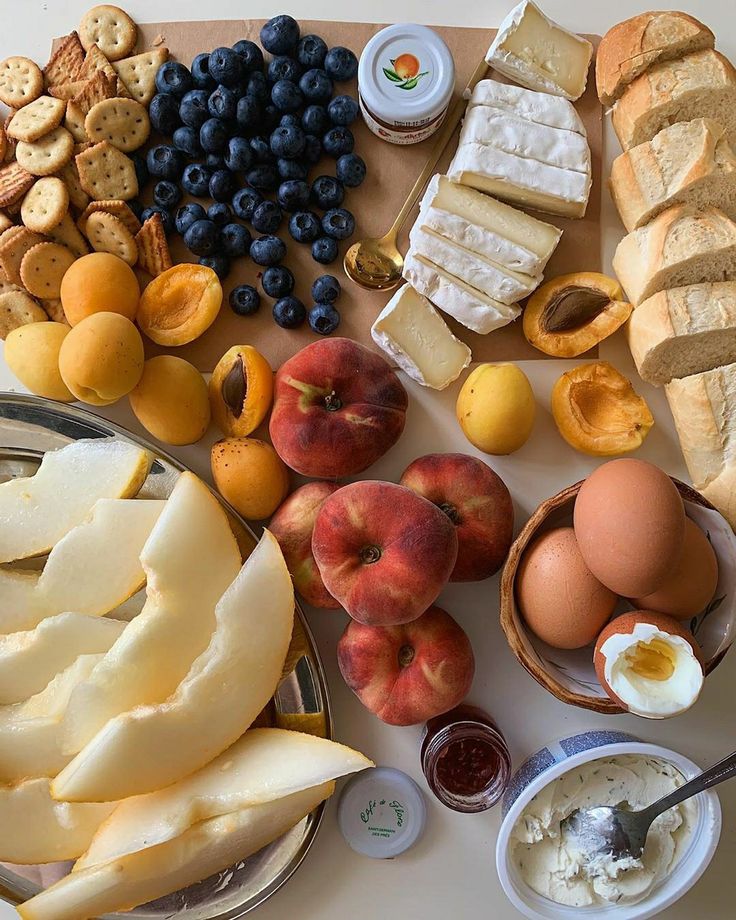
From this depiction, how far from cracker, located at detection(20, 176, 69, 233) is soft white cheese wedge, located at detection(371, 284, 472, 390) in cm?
44

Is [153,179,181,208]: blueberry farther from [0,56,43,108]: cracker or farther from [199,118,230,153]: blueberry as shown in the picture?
[0,56,43,108]: cracker

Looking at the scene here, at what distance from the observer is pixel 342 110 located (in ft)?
3.36

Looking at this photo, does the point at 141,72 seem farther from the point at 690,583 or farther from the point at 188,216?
the point at 690,583

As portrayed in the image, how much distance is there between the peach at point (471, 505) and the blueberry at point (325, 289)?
0.87 feet

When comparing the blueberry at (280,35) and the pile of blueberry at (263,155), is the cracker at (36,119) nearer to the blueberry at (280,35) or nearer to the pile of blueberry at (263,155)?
the pile of blueberry at (263,155)

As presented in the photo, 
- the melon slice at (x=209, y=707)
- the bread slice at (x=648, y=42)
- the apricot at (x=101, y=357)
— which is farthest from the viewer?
the bread slice at (x=648, y=42)

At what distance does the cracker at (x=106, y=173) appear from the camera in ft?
3.31

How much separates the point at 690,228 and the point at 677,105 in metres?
0.17

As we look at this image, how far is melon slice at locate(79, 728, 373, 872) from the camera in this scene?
811mm

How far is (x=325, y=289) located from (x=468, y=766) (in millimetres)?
657

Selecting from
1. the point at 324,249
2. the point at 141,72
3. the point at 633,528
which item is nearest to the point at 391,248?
the point at 324,249

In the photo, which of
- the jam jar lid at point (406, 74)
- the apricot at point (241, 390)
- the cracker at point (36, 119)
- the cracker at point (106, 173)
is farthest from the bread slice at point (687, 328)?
the cracker at point (36, 119)

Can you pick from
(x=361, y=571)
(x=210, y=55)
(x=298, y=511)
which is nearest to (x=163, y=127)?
(x=210, y=55)

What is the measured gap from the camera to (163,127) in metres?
1.03
